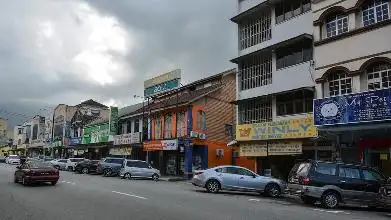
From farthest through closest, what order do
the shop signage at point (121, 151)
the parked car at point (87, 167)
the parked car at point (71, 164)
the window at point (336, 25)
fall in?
the parked car at point (71, 164) → the shop signage at point (121, 151) → the parked car at point (87, 167) → the window at point (336, 25)

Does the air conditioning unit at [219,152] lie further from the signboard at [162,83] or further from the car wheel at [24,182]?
the car wheel at [24,182]

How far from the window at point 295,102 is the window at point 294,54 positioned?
1.86m

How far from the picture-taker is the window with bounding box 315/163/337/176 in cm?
1838

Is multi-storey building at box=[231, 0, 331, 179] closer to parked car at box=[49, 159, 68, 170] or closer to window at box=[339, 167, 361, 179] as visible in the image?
window at box=[339, 167, 361, 179]

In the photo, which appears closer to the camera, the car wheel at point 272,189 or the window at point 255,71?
the car wheel at point 272,189

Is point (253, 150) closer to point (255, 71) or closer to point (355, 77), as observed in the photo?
point (255, 71)

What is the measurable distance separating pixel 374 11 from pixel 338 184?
32.8 ft

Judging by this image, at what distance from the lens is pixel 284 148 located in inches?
1083

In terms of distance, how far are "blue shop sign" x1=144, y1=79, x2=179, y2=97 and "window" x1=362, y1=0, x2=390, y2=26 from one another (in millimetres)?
20189

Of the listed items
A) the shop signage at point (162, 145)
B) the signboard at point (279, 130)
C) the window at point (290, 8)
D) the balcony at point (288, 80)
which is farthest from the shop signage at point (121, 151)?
the window at point (290, 8)

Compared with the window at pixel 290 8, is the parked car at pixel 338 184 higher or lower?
lower

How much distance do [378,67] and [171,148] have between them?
20647 mm

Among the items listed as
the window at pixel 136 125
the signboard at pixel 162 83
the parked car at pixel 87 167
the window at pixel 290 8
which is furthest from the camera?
the window at pixel 136 125

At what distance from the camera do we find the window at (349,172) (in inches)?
725
